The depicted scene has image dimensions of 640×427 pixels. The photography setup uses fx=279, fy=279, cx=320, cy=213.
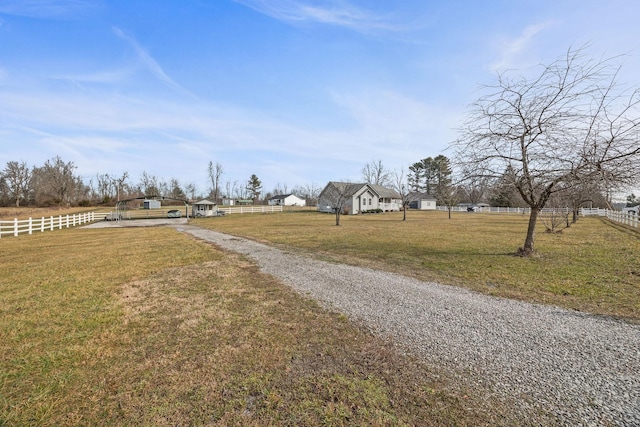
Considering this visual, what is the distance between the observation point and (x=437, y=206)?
67.3m

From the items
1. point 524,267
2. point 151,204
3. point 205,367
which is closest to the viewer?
point 205,367

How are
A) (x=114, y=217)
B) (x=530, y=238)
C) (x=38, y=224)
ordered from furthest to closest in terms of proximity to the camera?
(x=114, y=217) → (x=38, y=224) → (x=530, y=238)

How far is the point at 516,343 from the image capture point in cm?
379

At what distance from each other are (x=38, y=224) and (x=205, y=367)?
89.4ft

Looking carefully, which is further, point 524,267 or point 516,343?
point 524,267

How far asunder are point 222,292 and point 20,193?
72223mm

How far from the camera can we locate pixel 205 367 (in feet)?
10.7

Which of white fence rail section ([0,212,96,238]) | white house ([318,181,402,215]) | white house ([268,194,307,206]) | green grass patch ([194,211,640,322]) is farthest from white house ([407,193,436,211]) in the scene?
white fence rail section ([0,212,96,238])

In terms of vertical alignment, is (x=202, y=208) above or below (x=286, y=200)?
below

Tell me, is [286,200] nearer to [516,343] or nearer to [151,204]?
[151,204]

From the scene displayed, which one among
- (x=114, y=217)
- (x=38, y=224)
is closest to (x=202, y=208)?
(x=114, y=217)

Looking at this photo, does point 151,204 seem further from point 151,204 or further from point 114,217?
point 114,217

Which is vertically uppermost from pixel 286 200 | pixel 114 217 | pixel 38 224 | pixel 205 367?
pixel 286 200

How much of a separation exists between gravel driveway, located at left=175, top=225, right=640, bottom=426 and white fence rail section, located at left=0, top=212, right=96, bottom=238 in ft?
73.7
